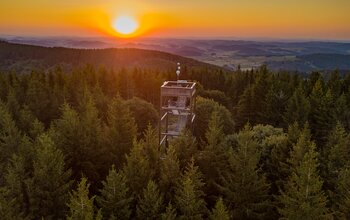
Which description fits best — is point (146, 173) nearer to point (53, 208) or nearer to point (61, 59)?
point (53, 208)

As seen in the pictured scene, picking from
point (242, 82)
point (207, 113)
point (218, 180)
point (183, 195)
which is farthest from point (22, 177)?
point (242, 82)

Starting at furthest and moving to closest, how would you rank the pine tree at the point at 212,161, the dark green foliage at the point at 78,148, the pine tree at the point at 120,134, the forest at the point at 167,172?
the pine tree at the point at 120,134 → the dark green foliage at the point at 78,148 → the pine tree at the point at 212,161 → the forest at the point at 167,172

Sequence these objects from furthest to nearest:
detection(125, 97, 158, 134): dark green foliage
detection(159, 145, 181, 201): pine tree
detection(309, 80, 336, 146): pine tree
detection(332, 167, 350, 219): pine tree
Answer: detection(309, 80, 336, 146): pine tree
detection(125, 97, 158, 134): dark green foliage
detection(159, 145, 181, 201): pine tree
detection(332, 167, 350, 219): pine tree

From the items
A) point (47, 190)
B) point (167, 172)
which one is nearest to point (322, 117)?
point (167, 172)

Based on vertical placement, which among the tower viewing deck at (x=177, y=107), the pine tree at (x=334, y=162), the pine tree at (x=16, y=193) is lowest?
the pine tree at (x=16, y=193)

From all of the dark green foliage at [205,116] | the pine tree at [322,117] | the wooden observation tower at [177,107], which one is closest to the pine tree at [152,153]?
→ the wooden observation tower at [177,107]

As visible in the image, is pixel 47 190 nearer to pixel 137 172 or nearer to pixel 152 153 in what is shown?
pixel 137 172

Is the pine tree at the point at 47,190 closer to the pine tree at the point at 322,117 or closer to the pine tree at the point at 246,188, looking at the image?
the pine tree at the point at 246,188

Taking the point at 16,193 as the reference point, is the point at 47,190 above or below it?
above

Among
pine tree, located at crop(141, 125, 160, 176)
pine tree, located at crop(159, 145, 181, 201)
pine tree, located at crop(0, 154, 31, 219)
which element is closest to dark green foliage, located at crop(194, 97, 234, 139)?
pine tree, located at crop(141, 125, 160, 176)

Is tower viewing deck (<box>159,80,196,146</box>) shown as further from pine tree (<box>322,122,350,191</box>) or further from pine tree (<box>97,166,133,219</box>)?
pine tree (<box>322,122,350,191</box>)

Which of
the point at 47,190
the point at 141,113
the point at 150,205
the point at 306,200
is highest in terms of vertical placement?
the point at 306,200
